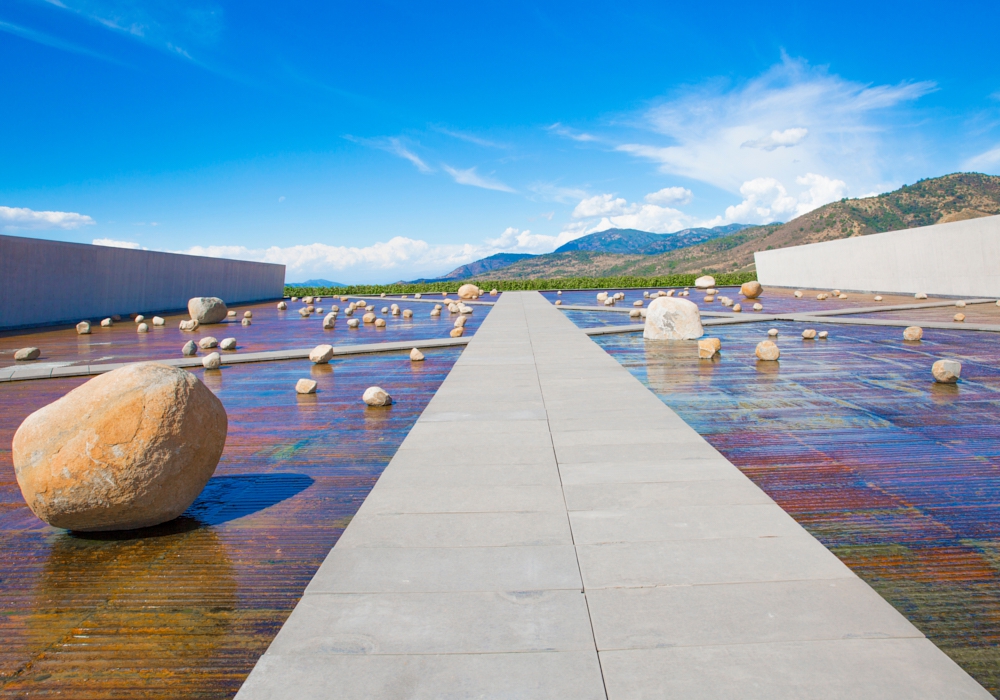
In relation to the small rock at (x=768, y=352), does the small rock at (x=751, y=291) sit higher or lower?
higher

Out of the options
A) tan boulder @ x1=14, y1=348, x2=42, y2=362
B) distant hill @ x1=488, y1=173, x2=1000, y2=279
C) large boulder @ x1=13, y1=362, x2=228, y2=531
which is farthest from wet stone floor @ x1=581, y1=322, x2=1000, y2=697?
distant hill @ x1=488, y1=173, x2=1000, y2=279

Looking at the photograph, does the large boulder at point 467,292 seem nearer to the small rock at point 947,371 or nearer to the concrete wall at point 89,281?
the concrete wall at point 89,281

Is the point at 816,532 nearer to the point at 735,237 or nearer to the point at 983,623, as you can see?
the point at 983,623

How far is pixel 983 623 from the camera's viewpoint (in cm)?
245

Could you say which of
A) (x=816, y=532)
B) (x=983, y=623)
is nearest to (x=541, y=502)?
(x=816, y=532)

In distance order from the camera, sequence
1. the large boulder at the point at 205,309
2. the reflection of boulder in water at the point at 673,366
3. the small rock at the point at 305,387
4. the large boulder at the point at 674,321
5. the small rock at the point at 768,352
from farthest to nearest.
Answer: the large boulder at the point at 205,309 < the large boulder at the point at 674,321 < the small rock at the point at 768,352 < the reflection of boulder in water at the point at 673,366 < the small rock at the point at 305,387

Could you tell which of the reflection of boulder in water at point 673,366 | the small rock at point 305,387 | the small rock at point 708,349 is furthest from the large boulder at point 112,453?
the small rock at point 708,349

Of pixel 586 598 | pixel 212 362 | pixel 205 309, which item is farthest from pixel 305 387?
pixel 205 309

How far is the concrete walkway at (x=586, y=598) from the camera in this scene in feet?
6.74

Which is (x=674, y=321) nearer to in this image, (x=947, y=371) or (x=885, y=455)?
(x=947, y=371)

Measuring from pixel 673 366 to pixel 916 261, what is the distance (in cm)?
1850

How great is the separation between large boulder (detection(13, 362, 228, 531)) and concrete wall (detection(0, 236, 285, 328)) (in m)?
17.1

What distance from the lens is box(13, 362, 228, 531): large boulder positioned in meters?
3.30

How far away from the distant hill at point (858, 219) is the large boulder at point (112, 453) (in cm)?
8157
